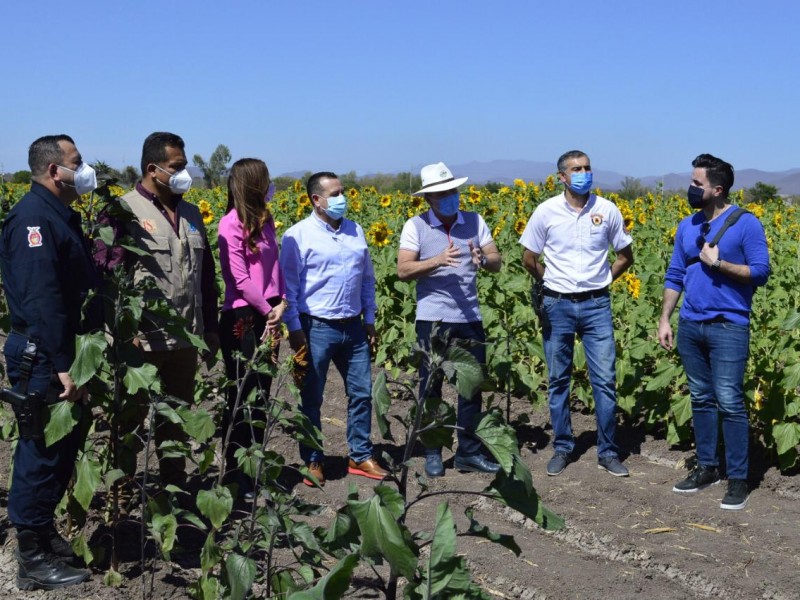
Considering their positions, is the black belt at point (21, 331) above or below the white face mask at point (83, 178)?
below

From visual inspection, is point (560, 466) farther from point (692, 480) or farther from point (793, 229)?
point (793, 229)

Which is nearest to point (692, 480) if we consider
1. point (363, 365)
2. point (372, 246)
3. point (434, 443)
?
point (363, 365)

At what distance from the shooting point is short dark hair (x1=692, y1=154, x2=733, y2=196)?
16.4 feet

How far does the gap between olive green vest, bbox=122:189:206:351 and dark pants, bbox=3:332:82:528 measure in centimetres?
65

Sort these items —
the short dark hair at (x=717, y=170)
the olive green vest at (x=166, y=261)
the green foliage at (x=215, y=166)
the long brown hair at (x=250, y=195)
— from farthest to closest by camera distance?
the green foliage at (x=215, y=166)
the short dark hair at (x=717, y=170)
the long brown hair at (x=250, y=195)
the olive green vest at (x=166, y=261)

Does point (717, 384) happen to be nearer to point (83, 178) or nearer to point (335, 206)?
point (335, 206)

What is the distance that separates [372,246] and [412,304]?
1978 millimetres

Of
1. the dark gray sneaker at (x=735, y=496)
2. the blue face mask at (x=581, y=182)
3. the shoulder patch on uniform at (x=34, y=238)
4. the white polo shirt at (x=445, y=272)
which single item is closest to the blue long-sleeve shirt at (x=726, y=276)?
the blue face mask at (x=581, y=182)

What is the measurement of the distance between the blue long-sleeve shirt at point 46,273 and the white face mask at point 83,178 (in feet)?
0.31

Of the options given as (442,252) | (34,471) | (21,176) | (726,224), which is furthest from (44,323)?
(21,176)

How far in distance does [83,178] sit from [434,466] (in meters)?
2.71

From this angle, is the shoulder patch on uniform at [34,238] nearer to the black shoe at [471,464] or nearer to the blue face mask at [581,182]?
the black shoe at [471,464]

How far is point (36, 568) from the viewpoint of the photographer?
12.5 ft

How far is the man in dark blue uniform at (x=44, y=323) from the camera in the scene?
359 cm
